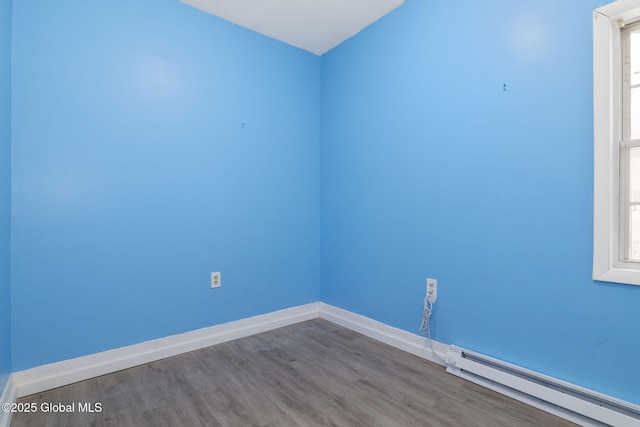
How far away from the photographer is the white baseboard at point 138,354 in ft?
5.71

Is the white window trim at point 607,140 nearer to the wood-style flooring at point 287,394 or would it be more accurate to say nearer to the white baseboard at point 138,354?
the wood-style flooring at point 287,394

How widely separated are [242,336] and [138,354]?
0.73 metres

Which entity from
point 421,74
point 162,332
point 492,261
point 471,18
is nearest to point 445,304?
point 492,261

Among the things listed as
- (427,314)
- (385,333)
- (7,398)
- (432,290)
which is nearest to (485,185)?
(432,290)

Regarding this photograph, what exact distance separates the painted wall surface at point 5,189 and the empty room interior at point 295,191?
2 centimetres

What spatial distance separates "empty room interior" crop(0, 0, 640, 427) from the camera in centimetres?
156

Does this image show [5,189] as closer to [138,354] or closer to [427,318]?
[138,354]

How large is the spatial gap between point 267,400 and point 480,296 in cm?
135

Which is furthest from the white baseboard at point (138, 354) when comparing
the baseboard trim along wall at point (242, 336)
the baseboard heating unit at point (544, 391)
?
the baseboard heating unit at point (544, 391)

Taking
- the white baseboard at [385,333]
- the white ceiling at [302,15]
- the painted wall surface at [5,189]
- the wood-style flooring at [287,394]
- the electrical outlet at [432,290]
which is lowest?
the wood-style flooring at [287,394]

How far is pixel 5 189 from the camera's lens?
1.60m

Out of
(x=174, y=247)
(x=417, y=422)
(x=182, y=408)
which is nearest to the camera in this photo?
(x=417, y=422)

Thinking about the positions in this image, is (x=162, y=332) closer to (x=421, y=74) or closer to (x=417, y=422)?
(x=417, y=422)

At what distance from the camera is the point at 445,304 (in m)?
2.04
